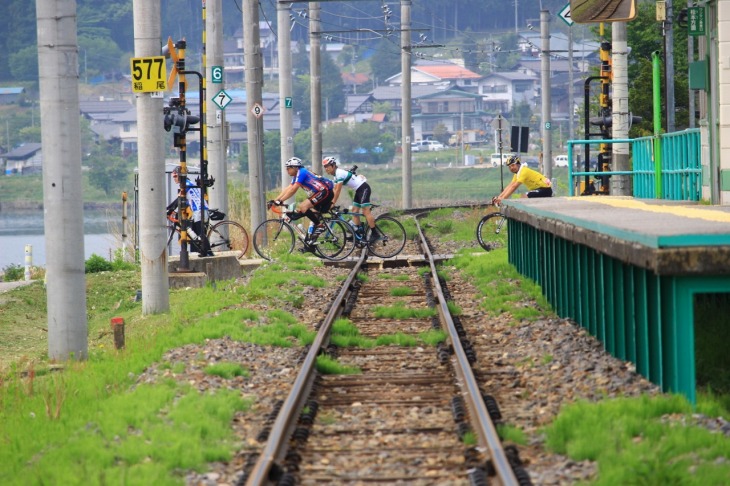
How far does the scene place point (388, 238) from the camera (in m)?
22.9

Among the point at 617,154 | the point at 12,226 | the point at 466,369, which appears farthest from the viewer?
the point at 12,226

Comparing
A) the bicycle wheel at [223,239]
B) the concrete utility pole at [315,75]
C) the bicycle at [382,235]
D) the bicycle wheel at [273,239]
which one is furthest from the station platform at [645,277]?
the concrete utility pole at [315,75]

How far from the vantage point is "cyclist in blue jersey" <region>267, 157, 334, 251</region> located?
21391 mm

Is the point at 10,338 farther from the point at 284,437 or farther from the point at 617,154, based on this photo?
the point at 617,154

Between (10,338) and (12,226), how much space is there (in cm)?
5431

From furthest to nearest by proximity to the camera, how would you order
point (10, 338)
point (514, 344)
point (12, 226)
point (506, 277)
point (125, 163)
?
point (125, 163), point (12, 226), point (506, 277), point (10, 338), point (514, 344)

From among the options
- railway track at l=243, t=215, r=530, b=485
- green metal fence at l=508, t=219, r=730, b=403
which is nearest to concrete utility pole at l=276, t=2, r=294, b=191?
green metal fence at l=508, t=219, r=730, b=403

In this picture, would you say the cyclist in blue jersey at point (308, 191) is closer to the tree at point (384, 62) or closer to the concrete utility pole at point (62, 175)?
the concrete utility pole at point (62, 175)

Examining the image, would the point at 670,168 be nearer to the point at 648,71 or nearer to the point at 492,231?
the point at 492,231

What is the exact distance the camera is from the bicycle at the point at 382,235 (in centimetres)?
2253

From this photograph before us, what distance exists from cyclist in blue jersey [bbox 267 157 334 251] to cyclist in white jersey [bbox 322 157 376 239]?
0.17m

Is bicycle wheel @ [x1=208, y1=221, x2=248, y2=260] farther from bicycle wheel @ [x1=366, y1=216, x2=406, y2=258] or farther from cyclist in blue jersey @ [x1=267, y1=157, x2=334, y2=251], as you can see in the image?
bicycle wheel @ [x1=366, y1=216, x2=406, y2=258]

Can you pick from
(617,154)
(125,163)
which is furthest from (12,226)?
(617,154)

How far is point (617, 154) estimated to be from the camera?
23.2 m
